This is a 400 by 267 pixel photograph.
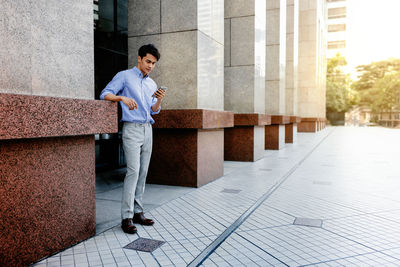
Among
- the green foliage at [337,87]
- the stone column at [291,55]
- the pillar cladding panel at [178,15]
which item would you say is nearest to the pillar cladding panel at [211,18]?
the pillar cladding panel at [178,15]

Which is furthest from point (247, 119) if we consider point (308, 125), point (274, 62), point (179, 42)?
point (308, 125)

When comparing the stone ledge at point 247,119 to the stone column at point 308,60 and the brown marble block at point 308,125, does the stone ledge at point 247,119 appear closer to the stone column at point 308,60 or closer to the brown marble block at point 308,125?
the brown marble block at point 308,125

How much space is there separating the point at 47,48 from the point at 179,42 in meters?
3.37

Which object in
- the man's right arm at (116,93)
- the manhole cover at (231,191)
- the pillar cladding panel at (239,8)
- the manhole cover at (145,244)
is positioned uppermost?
the pillar cladding panel at (239,8)

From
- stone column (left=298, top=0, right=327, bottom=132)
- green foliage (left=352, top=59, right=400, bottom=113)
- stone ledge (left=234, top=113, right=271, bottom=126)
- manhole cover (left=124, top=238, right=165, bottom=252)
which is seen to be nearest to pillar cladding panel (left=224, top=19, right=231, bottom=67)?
stone ledge (left=234, top=113, right=271, bottom=126)

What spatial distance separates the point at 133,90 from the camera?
3.66 m

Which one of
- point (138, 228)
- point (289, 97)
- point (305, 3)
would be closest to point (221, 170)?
point (138, 228)

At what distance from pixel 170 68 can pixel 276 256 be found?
4.11m

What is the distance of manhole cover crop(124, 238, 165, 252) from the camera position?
→ 3.26 metres

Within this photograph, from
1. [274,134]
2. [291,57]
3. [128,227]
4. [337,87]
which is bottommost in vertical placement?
[128,227]

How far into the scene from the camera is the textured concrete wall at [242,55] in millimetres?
9789

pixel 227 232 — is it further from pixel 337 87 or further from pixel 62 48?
pixel 337 87

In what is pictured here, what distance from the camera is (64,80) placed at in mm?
3283

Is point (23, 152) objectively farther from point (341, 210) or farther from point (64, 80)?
point (341, 210)
